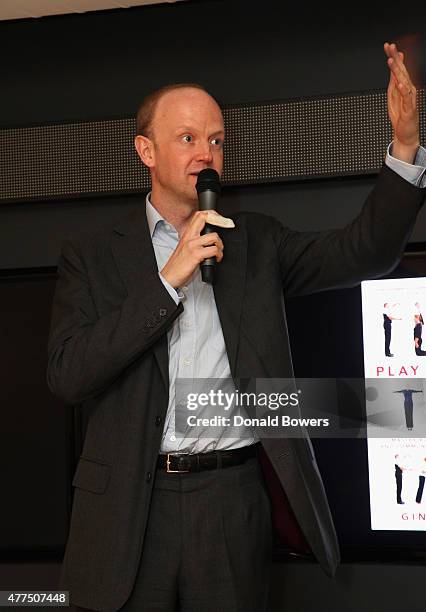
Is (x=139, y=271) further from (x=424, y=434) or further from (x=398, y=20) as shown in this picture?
(x=398, y=20)

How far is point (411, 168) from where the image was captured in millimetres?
1893

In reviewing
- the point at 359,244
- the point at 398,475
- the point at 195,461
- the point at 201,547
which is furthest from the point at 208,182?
the point at 398,475

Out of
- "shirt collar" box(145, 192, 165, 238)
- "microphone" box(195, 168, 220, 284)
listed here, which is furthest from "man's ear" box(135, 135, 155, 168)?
"microphone" box(195, 168, 220, 284)

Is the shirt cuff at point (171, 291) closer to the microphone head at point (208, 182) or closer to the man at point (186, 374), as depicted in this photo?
the man at point (186, 374)

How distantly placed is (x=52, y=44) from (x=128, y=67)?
1.09 feet

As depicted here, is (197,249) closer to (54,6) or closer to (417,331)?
(417,331)

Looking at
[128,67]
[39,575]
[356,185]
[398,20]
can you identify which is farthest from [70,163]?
[39,575]

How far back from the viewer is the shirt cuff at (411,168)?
189cm

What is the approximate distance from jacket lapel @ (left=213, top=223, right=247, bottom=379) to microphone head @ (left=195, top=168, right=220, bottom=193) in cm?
21

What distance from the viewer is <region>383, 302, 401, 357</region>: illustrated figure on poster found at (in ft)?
10.0

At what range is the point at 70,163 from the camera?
3.42 metres

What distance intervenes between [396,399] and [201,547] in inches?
49.3

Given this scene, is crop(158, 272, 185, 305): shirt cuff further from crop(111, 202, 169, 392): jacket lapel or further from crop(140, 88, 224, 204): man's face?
crop(140, 88, 224, 204): man's face

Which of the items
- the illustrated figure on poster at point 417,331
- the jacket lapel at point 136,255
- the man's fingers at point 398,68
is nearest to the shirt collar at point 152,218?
the jacket lapel at point 136,255
